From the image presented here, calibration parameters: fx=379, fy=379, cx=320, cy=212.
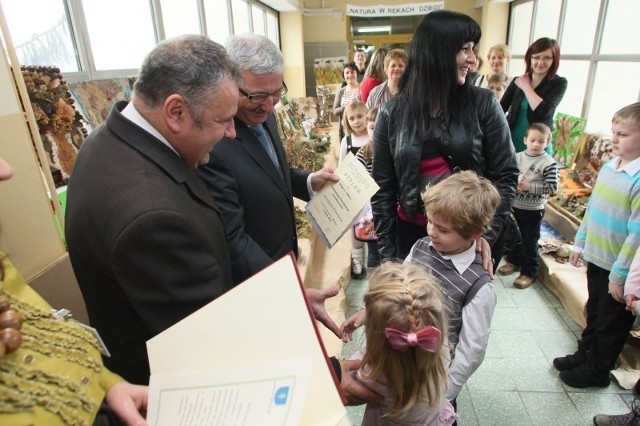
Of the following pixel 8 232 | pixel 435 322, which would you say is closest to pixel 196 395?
pixel 435 322

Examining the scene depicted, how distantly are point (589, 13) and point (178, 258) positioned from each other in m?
5.74

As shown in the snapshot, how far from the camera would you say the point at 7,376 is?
568mm

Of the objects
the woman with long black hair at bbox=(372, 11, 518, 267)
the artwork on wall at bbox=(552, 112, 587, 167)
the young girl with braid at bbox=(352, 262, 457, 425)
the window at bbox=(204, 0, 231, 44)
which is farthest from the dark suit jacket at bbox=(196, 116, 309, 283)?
the artwork on wall at bbox=(552, 112, 587, 167)

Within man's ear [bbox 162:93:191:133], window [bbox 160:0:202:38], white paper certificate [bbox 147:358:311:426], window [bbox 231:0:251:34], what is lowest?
white paper certificate [bbox 147:358:311:426]

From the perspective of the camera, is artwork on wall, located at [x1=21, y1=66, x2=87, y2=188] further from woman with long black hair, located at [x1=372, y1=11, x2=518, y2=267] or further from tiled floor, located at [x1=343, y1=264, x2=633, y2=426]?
tiled floor, located at [x1=343, y1=264, x2=633, y2=426]

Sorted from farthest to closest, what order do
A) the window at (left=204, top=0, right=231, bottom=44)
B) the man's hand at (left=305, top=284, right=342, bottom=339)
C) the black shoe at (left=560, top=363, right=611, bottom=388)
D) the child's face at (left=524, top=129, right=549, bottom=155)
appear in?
the window at (left=204, top=0, right=231, bottom=44)
the child's face at (left=524, top=129, right=549, bottom=155)
the black shoe at (left=560, top=363, right=611, bottom=388)
the man's hand at (left=305, top=284, right=342, bottom=339)

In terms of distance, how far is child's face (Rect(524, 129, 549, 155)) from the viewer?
283cm

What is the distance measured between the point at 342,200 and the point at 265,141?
0.39 m

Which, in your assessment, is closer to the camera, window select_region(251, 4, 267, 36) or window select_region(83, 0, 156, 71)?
window select_region(83, 0, 156, 71)

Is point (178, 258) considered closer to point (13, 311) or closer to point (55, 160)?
point (13, 311)

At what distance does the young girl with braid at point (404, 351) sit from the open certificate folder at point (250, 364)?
16.0 inches

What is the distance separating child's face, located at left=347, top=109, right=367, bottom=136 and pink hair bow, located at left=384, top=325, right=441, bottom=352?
269 cm

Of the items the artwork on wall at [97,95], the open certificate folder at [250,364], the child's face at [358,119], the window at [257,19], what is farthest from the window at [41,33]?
the window at [257,19]

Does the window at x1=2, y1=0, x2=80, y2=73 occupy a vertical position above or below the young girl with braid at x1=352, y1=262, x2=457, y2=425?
above
